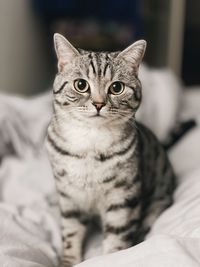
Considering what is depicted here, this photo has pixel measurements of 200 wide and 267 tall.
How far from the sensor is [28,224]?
4.09ft

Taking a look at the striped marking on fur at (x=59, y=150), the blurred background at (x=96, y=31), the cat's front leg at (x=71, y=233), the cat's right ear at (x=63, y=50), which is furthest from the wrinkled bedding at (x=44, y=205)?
the blurred background at (x=96, y=31)

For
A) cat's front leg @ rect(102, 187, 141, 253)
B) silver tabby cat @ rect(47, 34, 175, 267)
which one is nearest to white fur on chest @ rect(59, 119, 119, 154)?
silver tabby cat @ rect(47, 34, 175, 267)

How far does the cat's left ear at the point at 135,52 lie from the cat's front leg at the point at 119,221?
36cm

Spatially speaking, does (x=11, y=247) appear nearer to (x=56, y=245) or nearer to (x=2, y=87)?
(x=56, y=245)

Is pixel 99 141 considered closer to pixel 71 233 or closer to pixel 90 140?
pixel 90 140

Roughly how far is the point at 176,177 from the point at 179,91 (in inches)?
23.9

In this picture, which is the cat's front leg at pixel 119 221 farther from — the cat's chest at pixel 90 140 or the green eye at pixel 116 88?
the green eye at pixel 116 88

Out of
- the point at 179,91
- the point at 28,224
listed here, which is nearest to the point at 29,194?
the point at 28,224

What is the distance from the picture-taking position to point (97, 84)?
42.4 inches

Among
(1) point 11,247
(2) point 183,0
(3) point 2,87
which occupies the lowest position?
(1) point 11,247

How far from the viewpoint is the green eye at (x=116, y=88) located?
109cm

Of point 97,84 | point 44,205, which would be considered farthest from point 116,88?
point 44,205

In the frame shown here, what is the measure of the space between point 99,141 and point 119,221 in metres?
0.23

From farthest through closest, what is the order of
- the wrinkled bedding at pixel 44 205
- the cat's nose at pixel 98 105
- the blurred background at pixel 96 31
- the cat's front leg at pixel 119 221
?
1. the blurred background at pixel 96 31
2. the cat's front leg at pixel 119 221
3. the cat's nose at pixel 98 105
4. the wrinkled bedding at pixel 44 205
